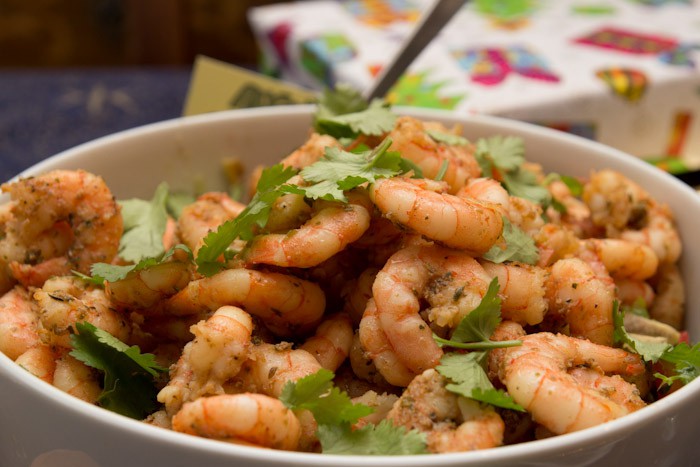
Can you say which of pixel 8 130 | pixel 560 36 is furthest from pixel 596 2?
pixel 8 130

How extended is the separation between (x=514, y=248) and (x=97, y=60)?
4815 mm

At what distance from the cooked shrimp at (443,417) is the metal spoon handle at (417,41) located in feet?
3.52

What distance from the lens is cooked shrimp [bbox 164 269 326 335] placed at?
1.16 m

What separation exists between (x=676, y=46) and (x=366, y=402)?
2.33 meters

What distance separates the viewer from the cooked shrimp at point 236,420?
3.06ft

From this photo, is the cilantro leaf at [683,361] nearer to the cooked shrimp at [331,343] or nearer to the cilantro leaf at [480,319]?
the cilantro leaf at [480,319]

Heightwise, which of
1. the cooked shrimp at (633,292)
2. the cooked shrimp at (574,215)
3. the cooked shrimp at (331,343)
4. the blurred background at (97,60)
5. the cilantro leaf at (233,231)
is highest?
the cilantro leaf at (233,231)

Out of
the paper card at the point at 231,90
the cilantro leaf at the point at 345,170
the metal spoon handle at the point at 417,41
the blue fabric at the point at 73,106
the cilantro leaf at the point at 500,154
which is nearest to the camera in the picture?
the cilantro leaf at the point at 345,170

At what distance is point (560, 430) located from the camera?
3.19 ft

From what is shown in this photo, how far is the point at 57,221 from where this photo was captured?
1388mm

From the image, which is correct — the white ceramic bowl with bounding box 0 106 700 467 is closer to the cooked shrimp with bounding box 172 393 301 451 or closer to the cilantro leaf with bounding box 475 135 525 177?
the cooked shrimp with bounding box 172 393 301 451

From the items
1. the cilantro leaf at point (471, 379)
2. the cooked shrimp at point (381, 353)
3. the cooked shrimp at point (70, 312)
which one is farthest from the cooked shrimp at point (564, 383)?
the cooked shrimp at point (70, 312)

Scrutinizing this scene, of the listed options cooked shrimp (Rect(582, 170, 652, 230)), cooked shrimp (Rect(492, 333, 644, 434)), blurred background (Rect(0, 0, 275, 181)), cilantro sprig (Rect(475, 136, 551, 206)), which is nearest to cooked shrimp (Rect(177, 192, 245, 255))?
cilantro sprig (Rect(475, 136, 551, 206))

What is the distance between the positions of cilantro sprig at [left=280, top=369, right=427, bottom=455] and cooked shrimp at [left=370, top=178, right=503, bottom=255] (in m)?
0.25
